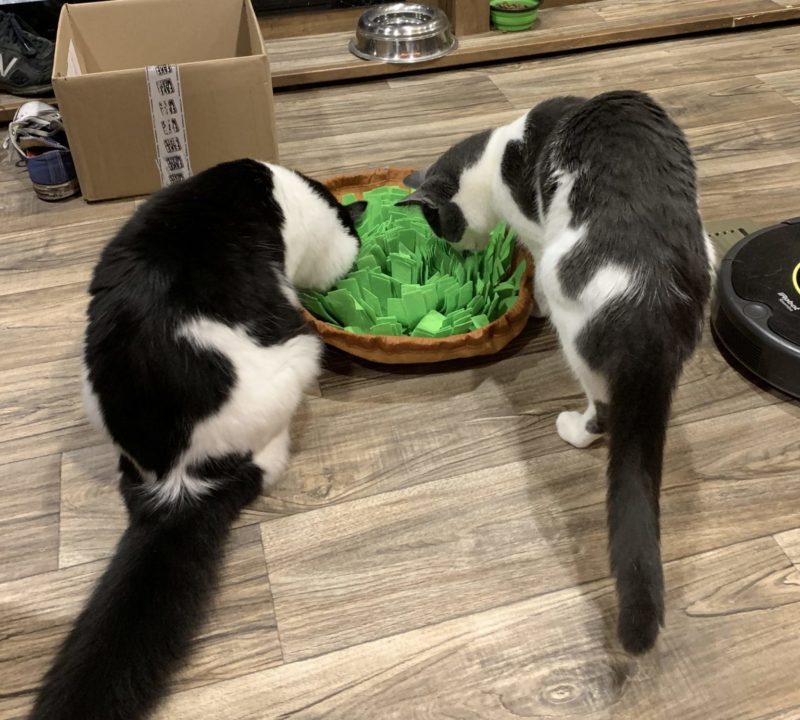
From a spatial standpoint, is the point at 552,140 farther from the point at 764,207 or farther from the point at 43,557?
the point at 43,557

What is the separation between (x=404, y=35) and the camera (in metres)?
2.53

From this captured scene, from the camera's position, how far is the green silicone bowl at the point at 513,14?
266cm

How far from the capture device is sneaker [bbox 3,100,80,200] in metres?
1.95

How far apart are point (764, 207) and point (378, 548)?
1408mm

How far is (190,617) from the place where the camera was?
990mm

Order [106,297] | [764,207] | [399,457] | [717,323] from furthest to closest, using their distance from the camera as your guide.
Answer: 1. [764,207]
2. [717,323]
3. [399,457]
4. [106,297]

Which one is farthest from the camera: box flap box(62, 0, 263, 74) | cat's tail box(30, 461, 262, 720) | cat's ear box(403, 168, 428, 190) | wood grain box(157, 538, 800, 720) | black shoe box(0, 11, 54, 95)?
black shoe box(0, 11, 54, 95)

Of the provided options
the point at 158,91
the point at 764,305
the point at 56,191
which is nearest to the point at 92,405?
the point at 158,91

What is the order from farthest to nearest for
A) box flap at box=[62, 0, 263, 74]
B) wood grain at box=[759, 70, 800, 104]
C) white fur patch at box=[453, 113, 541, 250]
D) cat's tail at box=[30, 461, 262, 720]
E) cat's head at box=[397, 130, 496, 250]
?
wood grain at box=[759, 70, 800, 104], box flap at box=[62, 0, 263, 74], cat's head at box=[397, 130, 496, 250], white fur patch at box=[453, 113, 541, 250], cat's tail at box=[30, 461, 262, 720]

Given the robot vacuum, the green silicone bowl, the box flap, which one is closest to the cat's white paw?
the robot vacuum

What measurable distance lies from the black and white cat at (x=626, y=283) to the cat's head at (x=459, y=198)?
0.64 feet

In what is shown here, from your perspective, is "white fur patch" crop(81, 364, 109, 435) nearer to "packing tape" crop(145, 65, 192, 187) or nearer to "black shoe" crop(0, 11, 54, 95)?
"packing tape" crop(145, 65, 192, 187)

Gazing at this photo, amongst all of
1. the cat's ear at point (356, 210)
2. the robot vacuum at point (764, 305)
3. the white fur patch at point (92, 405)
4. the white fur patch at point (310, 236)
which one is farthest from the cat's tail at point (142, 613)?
the robot vacuum at point (764, 305)

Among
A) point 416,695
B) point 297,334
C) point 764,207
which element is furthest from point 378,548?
point 764,207
